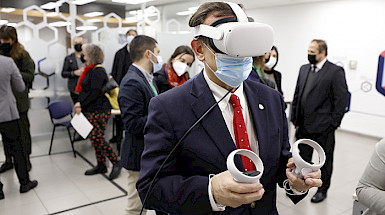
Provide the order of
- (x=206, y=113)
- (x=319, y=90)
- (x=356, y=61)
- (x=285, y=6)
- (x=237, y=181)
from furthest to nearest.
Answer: (x=285, y=6) → (x=356, y=61) → (x=319, y=90) → (x=206, y=113) → (x=237, y=181)

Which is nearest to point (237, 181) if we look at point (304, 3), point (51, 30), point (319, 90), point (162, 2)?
point (319, 90)

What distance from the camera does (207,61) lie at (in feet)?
3.94

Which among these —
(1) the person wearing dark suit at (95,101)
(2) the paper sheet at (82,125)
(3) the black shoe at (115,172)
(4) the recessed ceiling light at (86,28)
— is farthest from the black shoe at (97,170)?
(4) the recessed ceiling light at (86,28)

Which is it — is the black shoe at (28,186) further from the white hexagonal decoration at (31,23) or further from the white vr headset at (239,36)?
the white vr headset at (239,36)

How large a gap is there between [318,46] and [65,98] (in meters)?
4.28

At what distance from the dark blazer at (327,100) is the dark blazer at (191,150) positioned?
251 centimetres

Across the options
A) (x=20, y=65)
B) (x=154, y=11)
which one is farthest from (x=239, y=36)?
(x=154, y=11)

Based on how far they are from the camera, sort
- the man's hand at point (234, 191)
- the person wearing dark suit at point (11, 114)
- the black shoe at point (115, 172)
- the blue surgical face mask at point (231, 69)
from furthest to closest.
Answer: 1. the black shoe at point (115, 172)
2. the person wearing dark suit at point (11, 114)
3. the blue surgical face mask at point (231, 69)
4. the man's hand at point (234, 191)

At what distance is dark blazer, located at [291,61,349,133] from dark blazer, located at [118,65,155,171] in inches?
76.8

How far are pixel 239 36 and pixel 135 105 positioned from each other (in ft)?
5.00

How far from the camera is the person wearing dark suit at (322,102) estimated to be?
11.3 feet

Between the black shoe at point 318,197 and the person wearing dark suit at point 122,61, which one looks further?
the person wearing dark suit at point 122,61

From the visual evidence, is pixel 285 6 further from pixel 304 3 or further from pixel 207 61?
pixel 207 61

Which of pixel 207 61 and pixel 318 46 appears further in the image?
pixel 318 46
